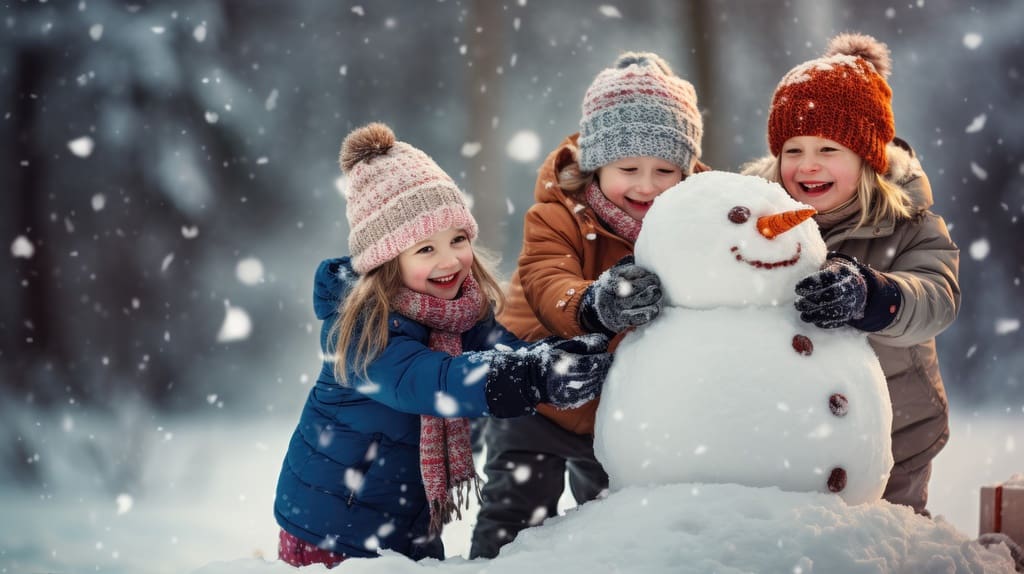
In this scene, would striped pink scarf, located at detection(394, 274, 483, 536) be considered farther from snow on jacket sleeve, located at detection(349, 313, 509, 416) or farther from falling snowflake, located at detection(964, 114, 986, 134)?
falling snowflake, located at detection(964, 114, 986, 134)

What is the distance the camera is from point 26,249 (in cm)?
405

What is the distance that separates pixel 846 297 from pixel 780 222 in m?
0.16

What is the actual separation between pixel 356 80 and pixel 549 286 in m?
3.18

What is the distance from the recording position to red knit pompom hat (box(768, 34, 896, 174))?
70.2 inches

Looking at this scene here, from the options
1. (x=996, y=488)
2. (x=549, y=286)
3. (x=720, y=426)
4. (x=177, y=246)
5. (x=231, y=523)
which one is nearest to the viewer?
(x=720, y=426)

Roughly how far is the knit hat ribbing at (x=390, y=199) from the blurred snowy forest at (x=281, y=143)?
96.7 inches

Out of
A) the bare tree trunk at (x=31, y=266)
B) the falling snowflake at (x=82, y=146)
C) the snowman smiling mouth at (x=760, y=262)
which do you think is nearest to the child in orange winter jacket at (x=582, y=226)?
the snowman smiling mouth at (x=760, y=262)

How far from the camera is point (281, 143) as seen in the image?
4504 mm

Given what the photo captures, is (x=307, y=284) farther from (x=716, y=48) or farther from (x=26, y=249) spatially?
(x=716, y=48)

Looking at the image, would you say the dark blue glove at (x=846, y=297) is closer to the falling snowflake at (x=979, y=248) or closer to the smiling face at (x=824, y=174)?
the smiling face at (x=824, y=174)

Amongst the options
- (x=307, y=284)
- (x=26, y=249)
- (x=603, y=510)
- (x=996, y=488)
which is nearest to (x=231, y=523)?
(x=307, y=284)

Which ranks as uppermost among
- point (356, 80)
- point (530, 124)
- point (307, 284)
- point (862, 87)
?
point (356, 80)

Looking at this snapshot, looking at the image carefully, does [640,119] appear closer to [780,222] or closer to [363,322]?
[780,222]

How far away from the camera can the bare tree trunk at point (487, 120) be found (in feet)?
14.1
